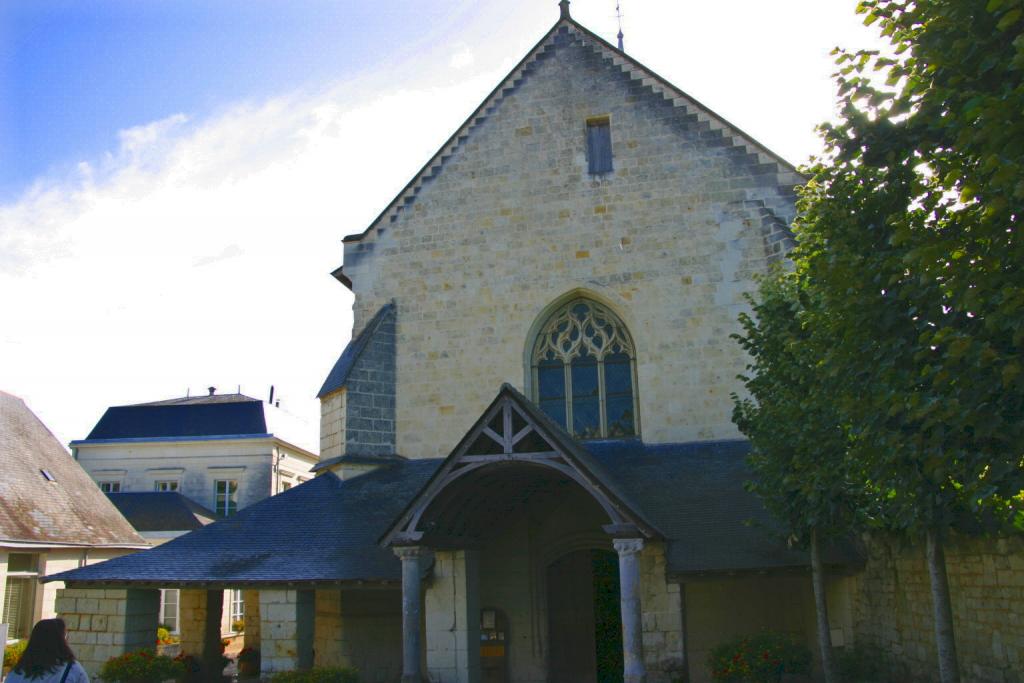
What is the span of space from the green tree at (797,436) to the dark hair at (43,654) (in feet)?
21.5

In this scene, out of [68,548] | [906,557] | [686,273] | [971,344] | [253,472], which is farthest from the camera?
[253,472]

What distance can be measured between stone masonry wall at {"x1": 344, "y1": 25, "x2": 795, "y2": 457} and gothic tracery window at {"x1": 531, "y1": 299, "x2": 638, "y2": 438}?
36 cm

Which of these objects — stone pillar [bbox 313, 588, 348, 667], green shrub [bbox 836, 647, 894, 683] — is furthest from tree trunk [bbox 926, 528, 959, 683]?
stone pillar [bbox 313, 588, 348, 667]

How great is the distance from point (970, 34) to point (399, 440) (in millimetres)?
12122

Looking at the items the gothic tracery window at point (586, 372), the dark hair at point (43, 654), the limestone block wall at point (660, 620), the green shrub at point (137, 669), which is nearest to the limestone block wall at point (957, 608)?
the limestone block wall at point (660, 620)

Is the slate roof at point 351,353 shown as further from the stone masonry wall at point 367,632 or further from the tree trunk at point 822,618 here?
the tree trunk at point 822,618

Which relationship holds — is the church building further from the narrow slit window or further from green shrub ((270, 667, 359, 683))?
green shrub ((270, 667, 359, 683))

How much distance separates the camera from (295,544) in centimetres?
1329

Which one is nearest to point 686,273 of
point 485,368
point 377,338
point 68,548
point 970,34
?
point 485,368

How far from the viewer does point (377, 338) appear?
1612 centimetres

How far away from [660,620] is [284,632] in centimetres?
535

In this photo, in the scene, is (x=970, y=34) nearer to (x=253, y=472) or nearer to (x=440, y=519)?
(x=440, y=519)

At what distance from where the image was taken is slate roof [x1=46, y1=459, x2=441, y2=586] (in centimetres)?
1239

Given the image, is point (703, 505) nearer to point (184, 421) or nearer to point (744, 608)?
point (744, 608)
